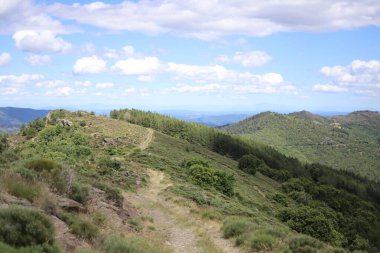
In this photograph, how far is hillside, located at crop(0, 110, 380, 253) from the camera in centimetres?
1179

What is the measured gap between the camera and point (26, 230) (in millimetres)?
9008

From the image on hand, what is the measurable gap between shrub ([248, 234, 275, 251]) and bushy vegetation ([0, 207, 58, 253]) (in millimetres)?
9245

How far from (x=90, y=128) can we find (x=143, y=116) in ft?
134

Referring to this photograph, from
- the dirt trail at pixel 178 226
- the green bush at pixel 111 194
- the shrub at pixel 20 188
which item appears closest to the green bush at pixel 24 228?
the shrub at pixel 20 188

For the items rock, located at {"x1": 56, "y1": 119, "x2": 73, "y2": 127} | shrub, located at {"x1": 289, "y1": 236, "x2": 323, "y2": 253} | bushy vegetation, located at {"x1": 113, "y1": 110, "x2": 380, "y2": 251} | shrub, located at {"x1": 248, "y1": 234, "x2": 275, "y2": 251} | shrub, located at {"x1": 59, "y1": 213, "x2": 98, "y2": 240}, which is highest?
rock, located at {"x1": 56, "y1": 119, "x2": 73, "y2": 127}

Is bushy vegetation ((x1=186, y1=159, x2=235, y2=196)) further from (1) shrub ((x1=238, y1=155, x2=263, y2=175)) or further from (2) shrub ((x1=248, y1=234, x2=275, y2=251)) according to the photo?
(1) shrub ((x1=238, y1=155, x2=263, y2=175))

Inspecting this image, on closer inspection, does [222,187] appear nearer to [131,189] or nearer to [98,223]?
[131,189]

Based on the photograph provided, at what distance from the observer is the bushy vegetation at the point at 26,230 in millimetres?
8656

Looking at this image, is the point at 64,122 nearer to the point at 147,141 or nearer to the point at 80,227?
the point at 147,141

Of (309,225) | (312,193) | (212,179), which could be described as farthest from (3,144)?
(312,193)

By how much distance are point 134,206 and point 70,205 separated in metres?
9.81

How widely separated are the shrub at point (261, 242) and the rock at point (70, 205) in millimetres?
7482

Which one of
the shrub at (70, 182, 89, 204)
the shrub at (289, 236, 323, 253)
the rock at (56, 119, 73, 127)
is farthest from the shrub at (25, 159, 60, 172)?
the rock at (56, 119, 73, 127)

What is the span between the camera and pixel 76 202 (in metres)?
16.0
